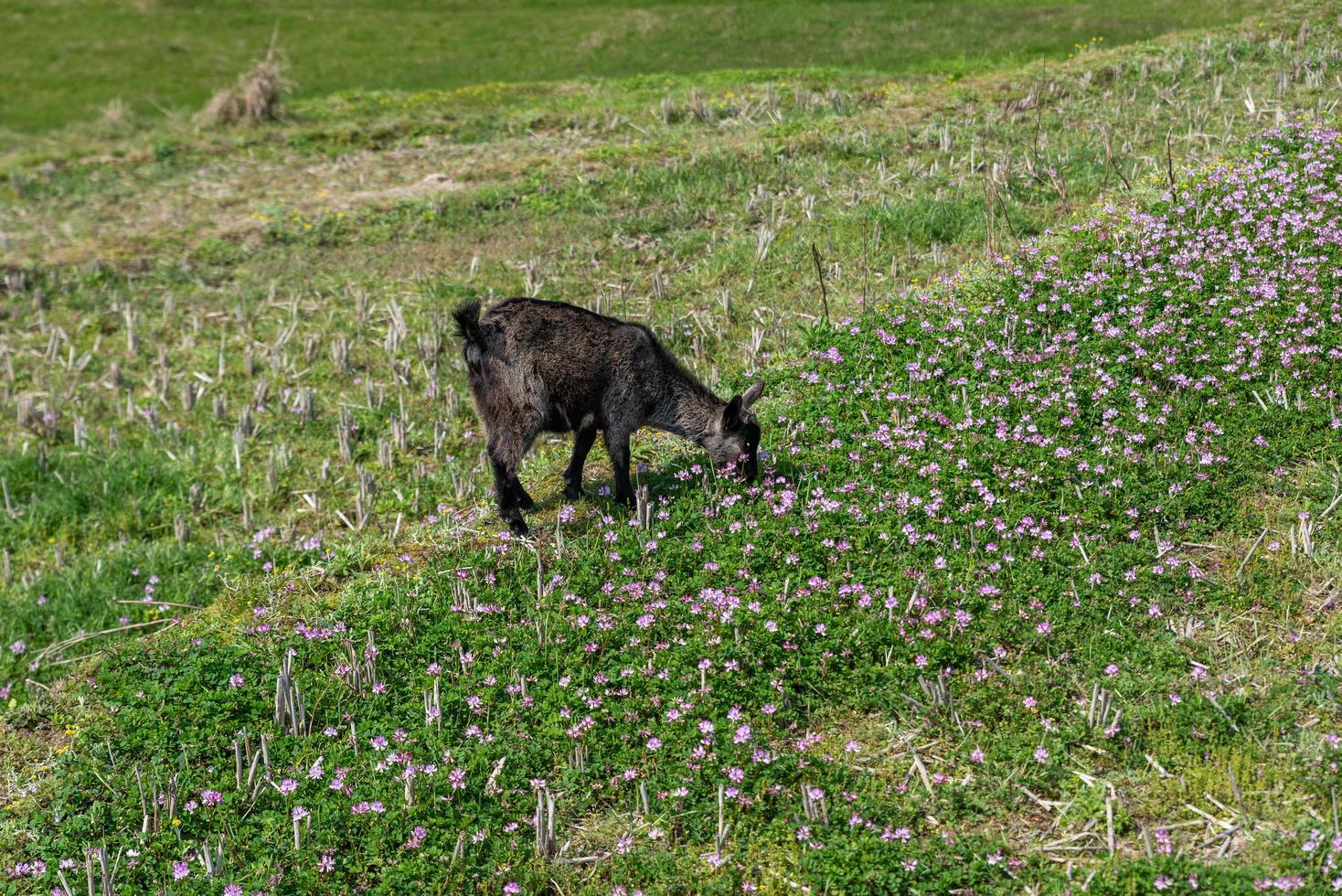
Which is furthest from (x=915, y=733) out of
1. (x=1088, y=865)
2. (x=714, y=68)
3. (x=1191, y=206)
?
(x=714, y=68)

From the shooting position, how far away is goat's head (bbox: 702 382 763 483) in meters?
10.1

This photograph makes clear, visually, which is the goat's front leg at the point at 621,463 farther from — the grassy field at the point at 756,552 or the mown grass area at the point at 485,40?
the mown grass area at the point at 485,40

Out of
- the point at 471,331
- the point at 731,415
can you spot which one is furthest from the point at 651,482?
the point at 471,331

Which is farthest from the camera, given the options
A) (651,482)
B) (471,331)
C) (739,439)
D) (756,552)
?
(651,482)

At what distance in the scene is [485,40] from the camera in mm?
32812

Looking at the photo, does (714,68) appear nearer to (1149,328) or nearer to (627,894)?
(1149,328)

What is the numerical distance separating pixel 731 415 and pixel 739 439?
25 cm

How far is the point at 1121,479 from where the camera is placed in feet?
30.4

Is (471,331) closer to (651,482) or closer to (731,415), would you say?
(651,482)

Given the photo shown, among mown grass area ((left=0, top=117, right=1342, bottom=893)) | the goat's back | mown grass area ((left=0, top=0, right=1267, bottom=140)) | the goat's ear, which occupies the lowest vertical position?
mown grass area ((left=0, top=117, right=1342, bottom=893))

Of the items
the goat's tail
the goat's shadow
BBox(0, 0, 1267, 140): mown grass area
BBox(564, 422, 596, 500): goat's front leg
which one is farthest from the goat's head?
BBox(0, 0, 1267, 140): mown grass area

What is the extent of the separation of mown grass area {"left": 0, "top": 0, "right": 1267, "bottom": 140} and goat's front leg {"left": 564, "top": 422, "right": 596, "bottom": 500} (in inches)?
657

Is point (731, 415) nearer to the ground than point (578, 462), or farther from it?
farther from it

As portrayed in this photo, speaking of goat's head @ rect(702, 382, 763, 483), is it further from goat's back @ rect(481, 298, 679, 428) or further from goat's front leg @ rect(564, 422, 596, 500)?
goat's front leg @ rect(564, 422, 596, 500)
